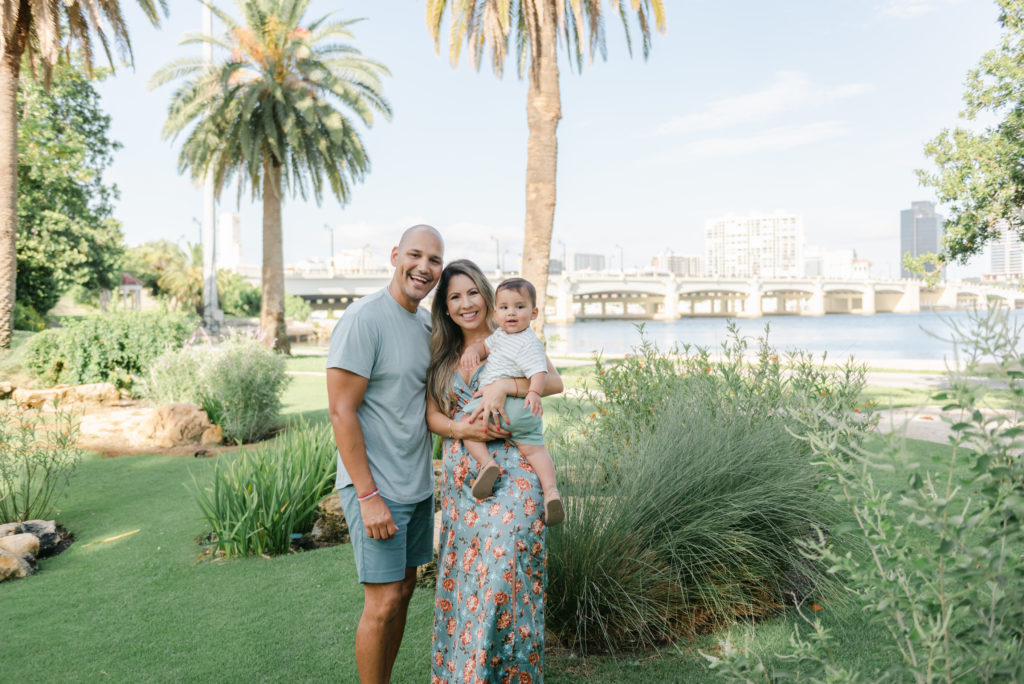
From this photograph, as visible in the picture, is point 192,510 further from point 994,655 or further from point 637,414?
point 994,655

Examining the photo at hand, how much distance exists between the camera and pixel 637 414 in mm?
5012

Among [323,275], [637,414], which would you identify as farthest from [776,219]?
[637,414]

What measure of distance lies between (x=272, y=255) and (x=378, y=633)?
19.3 meters

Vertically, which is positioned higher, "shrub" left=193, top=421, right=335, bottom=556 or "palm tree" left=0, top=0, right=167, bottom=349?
"palm tree" left=0, top=0, right=167, bottom=349

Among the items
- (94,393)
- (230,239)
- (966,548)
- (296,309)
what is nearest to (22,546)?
(966,548)

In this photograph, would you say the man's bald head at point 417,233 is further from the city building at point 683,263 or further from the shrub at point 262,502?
the city building at point 683,263

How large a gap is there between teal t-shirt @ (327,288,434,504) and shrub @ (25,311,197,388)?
1086cm

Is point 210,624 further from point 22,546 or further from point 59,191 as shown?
point 59,191

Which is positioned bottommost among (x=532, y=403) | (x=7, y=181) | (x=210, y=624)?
(x=210, y=624)

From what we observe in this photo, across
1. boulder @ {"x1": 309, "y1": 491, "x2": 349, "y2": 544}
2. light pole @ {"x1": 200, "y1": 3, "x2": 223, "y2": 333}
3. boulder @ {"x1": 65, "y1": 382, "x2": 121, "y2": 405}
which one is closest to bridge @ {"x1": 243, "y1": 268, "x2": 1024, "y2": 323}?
light pole @ {"x1": 200, "y1": 3, "x2": 223, "y2": 333}

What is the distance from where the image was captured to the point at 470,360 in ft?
9.02

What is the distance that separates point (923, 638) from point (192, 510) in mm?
6228

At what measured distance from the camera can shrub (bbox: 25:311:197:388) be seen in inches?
471

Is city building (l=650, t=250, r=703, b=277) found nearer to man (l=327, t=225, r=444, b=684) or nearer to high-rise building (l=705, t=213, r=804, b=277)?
high-rise building (l=705, t=213, r=804, b=277)
